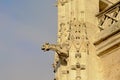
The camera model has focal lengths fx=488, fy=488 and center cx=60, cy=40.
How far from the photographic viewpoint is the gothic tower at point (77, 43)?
9.24 metres

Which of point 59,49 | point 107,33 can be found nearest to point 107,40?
point 107,33

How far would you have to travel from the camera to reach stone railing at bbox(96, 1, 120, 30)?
9781mm

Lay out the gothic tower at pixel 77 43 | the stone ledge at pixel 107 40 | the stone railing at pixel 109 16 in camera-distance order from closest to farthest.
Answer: the gothic tower at pixel 77 43 → the stone ledge at pixel 107 40 → the stone railing at pixel 109 16

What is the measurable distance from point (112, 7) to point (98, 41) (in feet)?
2.60

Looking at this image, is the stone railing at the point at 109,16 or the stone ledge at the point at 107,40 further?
the stone railing at the point at 109,16

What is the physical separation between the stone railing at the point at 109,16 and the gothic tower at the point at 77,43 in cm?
10

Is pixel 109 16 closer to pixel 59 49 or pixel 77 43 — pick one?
pixel 77 43

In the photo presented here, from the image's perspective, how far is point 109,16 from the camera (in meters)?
9.94

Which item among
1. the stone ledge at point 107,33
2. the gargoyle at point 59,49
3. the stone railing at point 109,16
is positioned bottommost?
the gargoyle at point 59,49

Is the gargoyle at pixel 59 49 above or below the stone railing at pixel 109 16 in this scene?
below

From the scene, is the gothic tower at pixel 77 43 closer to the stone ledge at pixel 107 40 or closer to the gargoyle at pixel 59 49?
the gargoyle at pixel 59 49

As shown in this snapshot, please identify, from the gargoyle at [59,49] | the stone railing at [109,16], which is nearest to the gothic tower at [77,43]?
the gargoyle at [59,49]

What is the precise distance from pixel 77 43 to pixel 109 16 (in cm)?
96

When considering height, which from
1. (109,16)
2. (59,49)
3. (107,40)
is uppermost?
(109,16)
